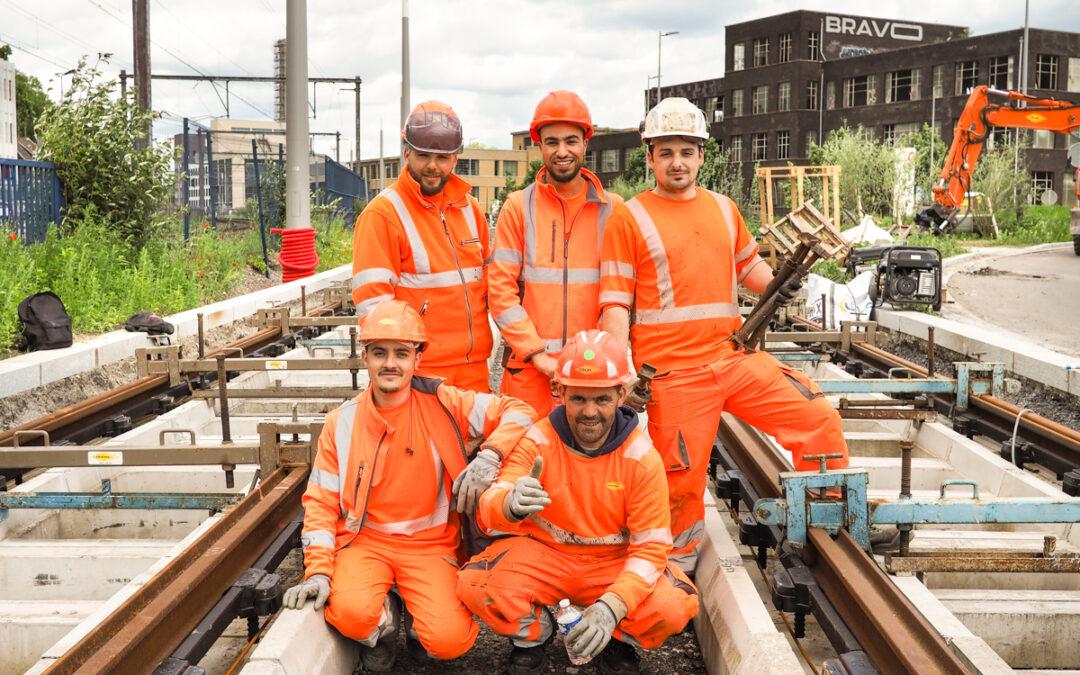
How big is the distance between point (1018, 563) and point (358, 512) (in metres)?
2.88

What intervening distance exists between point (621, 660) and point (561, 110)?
2.46 m

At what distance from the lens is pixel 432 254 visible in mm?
5031

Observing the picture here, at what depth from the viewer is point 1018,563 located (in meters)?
4.49

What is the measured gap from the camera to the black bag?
10445 millimetres

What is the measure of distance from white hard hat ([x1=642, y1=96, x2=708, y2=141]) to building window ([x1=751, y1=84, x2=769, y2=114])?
62.1 meters

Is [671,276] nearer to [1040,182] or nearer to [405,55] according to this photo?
[405,55]

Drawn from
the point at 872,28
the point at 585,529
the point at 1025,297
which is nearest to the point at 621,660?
the point at 585,529

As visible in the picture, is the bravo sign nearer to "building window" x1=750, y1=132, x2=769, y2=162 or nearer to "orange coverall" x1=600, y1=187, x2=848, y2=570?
"building window" x1=750, y1=132, x2=769, y2=162

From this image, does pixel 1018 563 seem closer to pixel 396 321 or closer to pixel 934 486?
pixel 934 486

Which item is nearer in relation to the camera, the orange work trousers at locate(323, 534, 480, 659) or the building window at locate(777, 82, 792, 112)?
the orange work trousers at locate(323, 534, 480, 659)

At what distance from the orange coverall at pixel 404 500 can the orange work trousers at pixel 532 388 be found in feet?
1.74

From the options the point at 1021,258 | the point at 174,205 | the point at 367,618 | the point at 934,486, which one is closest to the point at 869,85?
the point at 1021,258

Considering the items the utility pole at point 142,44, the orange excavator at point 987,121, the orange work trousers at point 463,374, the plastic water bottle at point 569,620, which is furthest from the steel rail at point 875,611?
the utility pole at point 142,44

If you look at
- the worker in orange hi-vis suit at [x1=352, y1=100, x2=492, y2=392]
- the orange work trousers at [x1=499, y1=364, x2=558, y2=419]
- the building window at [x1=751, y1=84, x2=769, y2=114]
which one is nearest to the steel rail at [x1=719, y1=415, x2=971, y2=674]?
the orange work trousers at [x1=499, y1=364, x2=558, y2=419]
